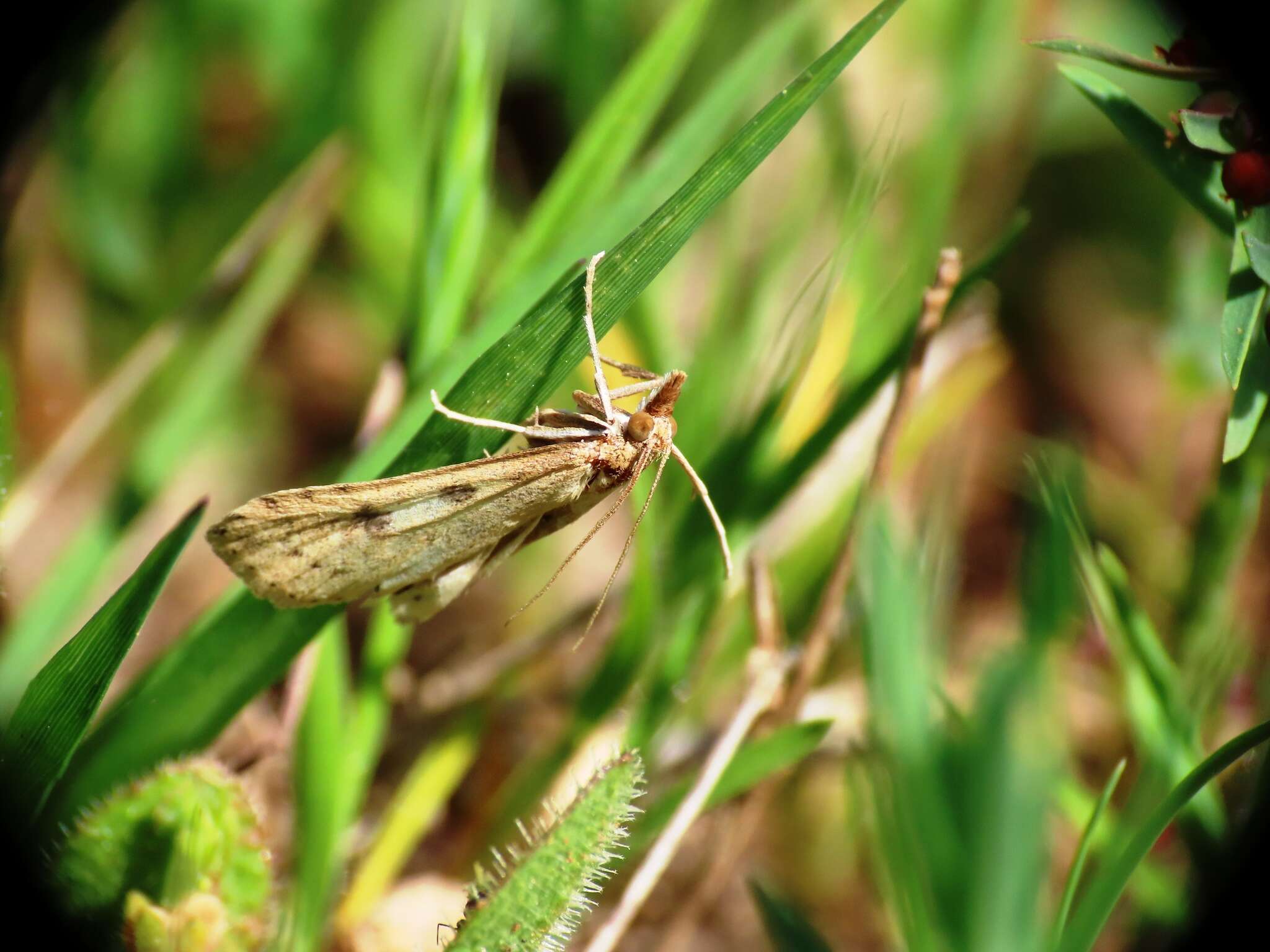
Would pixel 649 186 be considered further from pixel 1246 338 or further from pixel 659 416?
pixel 1246 338

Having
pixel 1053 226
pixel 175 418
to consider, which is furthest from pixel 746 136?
pixel 1053 226

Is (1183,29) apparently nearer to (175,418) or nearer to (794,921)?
(794,921)

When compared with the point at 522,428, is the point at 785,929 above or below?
below

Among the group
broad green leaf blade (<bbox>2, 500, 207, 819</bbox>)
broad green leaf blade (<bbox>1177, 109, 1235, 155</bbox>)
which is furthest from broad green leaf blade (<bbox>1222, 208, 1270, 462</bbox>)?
broad green leaf blade (<bbox>2, 500, 207, 819</bbox>)

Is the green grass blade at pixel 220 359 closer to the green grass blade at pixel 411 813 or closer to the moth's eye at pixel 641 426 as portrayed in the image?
the green grass blade at pixel 411 813

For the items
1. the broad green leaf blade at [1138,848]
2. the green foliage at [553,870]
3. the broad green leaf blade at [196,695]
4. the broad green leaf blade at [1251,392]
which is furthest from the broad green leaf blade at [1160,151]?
the broad green leaf blade at [196,695]

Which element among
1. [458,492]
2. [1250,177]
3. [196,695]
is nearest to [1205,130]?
[1250,177]
